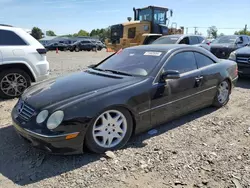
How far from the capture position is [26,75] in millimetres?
5797

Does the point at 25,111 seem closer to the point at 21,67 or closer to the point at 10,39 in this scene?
the point at 21,67

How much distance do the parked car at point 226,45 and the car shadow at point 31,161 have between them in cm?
881

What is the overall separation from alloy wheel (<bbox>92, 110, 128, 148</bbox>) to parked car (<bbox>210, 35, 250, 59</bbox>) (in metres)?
9.24

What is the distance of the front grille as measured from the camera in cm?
300

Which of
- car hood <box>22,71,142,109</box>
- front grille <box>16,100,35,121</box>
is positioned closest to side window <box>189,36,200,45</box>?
car hood <box>22,71,142,109</box>

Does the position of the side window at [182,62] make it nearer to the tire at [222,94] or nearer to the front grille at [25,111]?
the tire at [222,94]

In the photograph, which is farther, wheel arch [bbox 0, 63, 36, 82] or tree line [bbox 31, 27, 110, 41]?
tree line [bbox 31, 27, 110, 41]

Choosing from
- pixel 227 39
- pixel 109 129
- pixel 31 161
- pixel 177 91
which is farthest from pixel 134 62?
pixel 227 39

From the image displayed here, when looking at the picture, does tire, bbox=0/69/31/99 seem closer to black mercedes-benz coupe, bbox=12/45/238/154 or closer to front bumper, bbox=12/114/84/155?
black mercedes-benz coupe, bbox=12/45/238/154

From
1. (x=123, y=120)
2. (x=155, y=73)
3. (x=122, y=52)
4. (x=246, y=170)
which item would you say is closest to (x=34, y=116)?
(x=123, y=120)

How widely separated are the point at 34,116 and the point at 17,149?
2.35 feet

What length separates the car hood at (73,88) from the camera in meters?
3.08

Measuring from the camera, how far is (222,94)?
200 inches

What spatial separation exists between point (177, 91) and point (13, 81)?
154 inches
